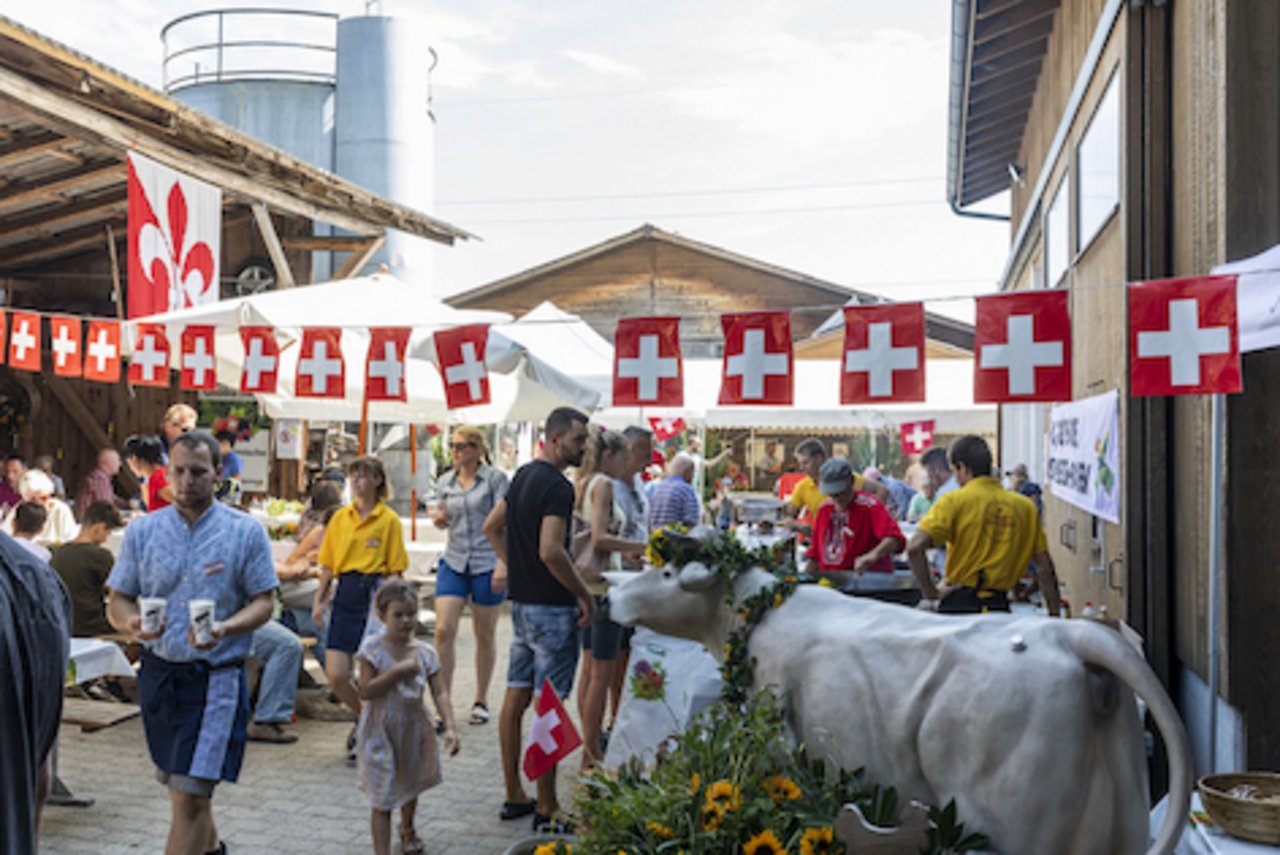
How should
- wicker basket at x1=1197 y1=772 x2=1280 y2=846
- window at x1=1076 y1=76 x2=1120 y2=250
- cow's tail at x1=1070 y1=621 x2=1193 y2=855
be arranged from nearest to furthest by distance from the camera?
1. cow's tail at x1=1070 y1=621 x2=1193 y2=855
2. wicker basket at x1=1197 y1=772 x2=1280 y2=846
3. window at x1=1076 y1=76 x2=1120 y2=250

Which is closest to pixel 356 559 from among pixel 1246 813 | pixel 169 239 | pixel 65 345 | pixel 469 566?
pixel 469 566

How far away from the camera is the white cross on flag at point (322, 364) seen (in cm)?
998

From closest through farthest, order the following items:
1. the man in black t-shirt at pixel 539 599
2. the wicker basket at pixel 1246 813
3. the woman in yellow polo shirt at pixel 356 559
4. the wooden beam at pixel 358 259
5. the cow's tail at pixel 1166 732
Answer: the cow's tail at pixel 1166 732
the wicker basket at pixel 1246 813
the man in black t-shirt at pixel 539 599
the woman in yellow polo shirt at pixel 356 559
the wooden beam at pixel 358 259

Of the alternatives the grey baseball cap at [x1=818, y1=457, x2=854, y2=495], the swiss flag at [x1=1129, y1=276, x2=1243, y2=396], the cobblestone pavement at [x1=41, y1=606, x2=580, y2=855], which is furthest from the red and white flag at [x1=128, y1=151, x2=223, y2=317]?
→ the swiss flag at [x1=1129, y1=276, x2=1243, y2=396]

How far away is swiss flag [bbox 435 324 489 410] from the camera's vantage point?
9.30 m

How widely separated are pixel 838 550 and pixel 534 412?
4980 mm

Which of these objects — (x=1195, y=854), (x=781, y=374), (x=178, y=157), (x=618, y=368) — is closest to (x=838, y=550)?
(x=781, y=374)

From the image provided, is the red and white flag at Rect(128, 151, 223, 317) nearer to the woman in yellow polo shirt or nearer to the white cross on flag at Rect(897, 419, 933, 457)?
the woman in yellow polo shirt

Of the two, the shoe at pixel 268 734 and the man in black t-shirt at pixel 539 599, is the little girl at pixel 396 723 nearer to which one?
the man in black t-shirt at pixel 539 599

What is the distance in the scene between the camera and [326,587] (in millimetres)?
7547

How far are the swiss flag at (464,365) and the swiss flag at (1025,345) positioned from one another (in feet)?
13.4

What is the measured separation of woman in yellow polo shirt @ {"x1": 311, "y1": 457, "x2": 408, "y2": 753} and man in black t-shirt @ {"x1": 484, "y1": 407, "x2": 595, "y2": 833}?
57.1 inches

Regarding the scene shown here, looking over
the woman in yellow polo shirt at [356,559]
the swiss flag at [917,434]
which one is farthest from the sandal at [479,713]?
the swiss flag at [917,434]

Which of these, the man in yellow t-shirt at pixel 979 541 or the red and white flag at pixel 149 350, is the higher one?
the red and white flag at pixel 149 350
